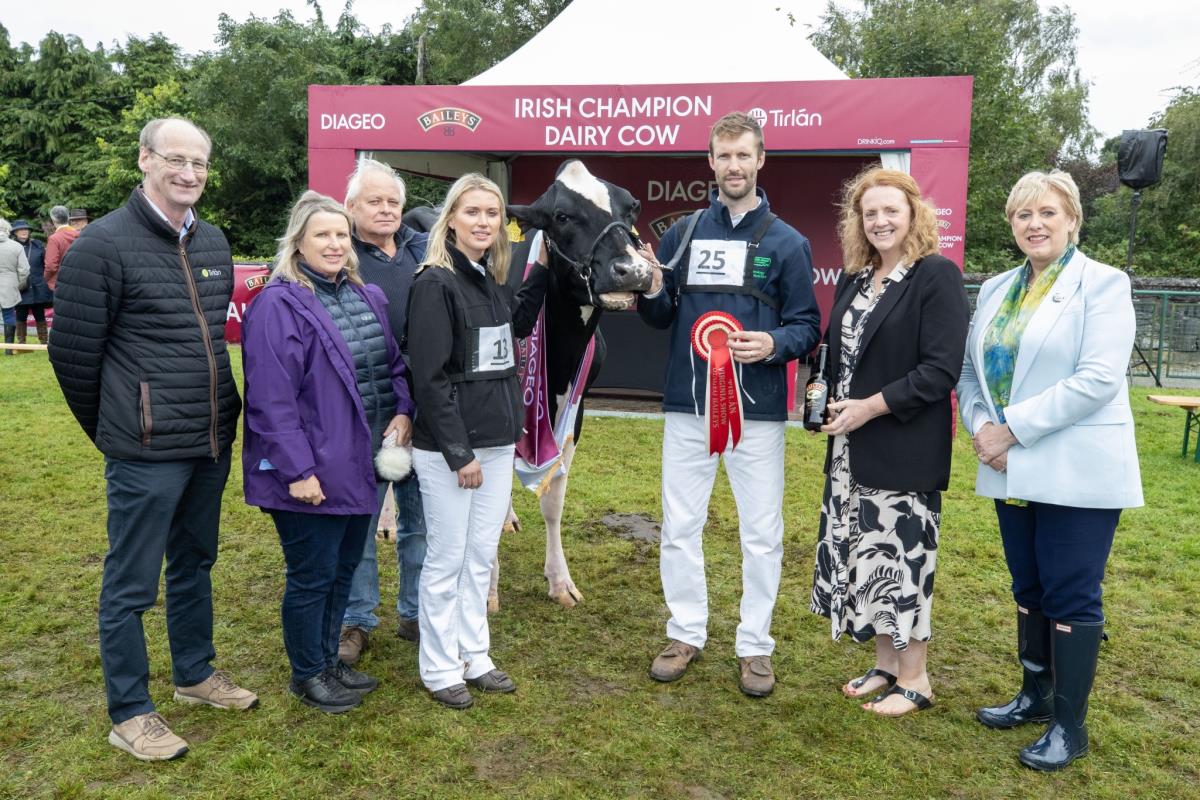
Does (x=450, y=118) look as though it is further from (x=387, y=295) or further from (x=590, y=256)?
(x=590, y=256)

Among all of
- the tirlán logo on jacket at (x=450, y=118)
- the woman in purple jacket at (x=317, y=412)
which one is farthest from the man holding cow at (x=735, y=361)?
the tirlán logo on jacket at (x=450, y=118)

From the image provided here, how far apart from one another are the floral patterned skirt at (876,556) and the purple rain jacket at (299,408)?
157cm

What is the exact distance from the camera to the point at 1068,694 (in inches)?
109

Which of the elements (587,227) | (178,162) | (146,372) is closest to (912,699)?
(587,227)

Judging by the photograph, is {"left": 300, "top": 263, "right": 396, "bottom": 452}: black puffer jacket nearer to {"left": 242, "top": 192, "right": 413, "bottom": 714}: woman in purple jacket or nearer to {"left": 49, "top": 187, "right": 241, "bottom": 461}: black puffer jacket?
{"left": 242, "top": 192, "right": 413, "bottom": 714}: woman in purple jacket

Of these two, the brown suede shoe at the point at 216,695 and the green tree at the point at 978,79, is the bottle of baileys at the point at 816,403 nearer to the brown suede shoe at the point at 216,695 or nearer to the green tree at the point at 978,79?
the brown suede shoe at the point at 216,695

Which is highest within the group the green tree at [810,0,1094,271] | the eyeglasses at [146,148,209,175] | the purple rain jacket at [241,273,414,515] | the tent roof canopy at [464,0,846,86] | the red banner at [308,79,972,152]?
the green tree at [810,0,1094,271]

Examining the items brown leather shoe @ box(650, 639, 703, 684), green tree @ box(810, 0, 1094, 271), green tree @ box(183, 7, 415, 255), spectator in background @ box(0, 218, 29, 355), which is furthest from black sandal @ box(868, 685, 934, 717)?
green tree @ box(183, 7, 415, 255)

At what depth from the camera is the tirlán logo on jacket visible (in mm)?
8180

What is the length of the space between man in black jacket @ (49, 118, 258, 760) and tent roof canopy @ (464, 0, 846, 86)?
669 cm

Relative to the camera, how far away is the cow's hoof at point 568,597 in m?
4.12

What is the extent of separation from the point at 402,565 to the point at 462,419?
3.27 ft

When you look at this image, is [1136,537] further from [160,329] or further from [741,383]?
[160,329]

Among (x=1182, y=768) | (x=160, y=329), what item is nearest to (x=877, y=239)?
(x=1182, y=768)
